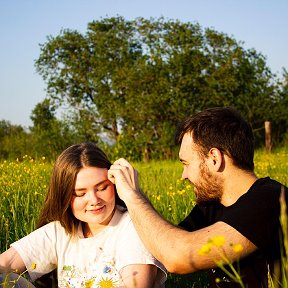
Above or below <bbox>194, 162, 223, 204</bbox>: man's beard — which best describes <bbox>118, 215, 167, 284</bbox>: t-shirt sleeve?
below

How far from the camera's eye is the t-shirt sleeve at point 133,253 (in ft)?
8.39

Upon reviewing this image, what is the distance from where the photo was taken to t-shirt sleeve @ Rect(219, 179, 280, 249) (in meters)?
2.16

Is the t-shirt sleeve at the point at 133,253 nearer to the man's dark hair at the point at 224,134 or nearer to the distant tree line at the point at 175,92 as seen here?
the man's dark hair at the point at 224,134

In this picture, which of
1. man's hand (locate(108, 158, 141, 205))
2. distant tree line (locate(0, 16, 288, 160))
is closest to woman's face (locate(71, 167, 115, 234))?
man's hand (locate(108, 158, 141, 205))

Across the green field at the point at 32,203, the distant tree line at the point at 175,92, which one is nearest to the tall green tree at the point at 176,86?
the distant tree line at the point at 175,92

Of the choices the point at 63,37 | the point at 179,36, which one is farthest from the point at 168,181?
the point at 63,37

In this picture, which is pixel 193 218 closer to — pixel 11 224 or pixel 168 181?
pixel 11 224

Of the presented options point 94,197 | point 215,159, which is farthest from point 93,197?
point 215,159

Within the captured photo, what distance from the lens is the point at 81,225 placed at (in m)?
3.00

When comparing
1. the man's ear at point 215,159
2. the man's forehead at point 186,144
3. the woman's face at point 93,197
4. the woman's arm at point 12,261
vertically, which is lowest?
the woman's arm at point 12,261

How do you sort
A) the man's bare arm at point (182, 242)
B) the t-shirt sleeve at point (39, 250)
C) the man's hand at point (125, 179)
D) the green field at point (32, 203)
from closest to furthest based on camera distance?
the man's bare arm at point (182, 242)
the man's hand at point (125, 179)
the t-shirt sleeve at point (39, 250)
the green field at point (32, 203)

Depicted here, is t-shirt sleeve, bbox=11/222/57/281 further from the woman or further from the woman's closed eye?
the woman's closed eye

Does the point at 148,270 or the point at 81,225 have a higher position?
→ the point at 81,225

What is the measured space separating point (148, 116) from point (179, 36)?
4.24 m
